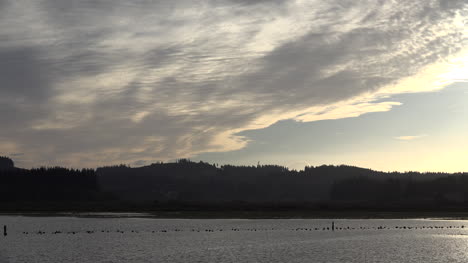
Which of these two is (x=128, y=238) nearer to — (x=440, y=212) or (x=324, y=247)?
(x=324, y=247)

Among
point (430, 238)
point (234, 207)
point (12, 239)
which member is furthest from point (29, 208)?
point (430, 238)

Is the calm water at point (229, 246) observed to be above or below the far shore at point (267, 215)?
below

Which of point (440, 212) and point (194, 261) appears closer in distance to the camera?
point (194, 261)

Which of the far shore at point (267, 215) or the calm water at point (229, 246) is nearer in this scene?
the calm water at point (229, 246)

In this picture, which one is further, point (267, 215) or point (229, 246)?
point (267, 215)

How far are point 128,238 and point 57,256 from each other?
2272 centimetres

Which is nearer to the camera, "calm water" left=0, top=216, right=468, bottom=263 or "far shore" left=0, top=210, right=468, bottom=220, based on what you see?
"calm water" left=0, top=216, right=468, bottom=263

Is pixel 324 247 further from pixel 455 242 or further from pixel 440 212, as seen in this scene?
pixel 440 212

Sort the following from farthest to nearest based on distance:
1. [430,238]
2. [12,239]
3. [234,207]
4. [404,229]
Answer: [234,207], [404,229], [430,238], [12,239]

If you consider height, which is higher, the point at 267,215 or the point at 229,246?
the point at 267,215

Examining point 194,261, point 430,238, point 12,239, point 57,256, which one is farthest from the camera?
point 430,238

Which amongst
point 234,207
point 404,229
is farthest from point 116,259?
point 234,207

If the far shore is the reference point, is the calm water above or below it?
below

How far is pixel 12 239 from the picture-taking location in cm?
8312
